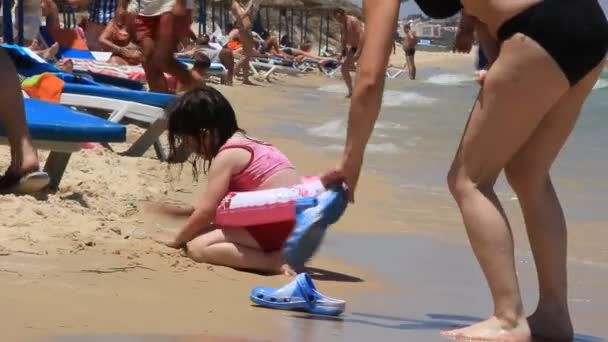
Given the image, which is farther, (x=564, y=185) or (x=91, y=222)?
(x=564, y=185)

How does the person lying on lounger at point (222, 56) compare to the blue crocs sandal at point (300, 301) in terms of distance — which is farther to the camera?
the person lying on lounger at point (222, 56)

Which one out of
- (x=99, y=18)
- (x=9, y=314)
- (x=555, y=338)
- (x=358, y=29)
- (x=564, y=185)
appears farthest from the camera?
(x=358, y=29)

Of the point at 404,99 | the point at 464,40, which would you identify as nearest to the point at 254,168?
the point at 464,40

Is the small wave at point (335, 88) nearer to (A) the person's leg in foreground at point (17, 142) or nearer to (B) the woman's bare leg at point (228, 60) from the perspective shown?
(B) the woman's bare leg at point (228, 60)

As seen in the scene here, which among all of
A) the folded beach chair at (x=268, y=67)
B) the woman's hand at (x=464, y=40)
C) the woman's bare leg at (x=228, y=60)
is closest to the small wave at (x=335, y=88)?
the folded beach chair at (x=268, y=67)

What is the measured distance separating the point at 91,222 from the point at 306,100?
48.5ft

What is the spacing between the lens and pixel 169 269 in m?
4.19

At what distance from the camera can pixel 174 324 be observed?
3.26m

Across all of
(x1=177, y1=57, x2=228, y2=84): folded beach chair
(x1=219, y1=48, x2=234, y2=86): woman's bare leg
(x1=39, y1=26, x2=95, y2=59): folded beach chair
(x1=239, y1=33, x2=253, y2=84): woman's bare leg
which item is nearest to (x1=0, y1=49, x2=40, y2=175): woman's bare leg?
(x1=39, y1=26, x2=95, y2=59): folded beach chair

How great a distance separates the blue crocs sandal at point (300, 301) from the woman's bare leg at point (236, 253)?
0.73 meters

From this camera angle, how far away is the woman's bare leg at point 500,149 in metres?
3.35

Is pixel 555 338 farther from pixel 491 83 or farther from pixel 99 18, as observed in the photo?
pixel 99 18

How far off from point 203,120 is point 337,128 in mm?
8452

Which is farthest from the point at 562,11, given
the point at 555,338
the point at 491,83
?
the point at 555,338
